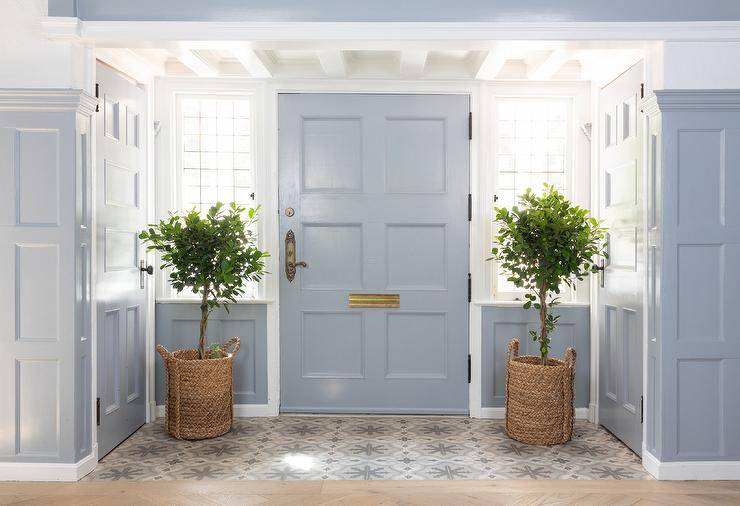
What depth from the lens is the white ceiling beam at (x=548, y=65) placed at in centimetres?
402

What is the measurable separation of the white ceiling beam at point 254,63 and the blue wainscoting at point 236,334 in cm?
166

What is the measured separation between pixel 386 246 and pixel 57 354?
2.26 metres

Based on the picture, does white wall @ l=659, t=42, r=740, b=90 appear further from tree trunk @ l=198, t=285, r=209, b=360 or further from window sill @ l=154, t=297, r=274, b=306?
tree trunk @ l=198, t=285, r=209, b=360

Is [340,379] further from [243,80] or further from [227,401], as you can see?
[243,80]

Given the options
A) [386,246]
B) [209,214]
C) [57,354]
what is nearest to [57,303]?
[57,354]

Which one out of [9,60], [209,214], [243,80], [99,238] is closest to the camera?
[9,60]

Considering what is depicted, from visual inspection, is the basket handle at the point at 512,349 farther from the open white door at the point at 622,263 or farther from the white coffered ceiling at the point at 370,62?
the white coffered ceiling at the point at 370,62

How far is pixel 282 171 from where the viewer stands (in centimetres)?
461

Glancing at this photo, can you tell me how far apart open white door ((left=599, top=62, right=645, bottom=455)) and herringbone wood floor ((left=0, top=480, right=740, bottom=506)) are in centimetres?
55

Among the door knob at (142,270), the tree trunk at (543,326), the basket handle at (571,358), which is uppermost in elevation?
the door knob at (142,270)

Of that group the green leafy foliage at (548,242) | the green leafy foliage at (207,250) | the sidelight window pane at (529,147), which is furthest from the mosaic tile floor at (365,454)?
the sidelight window pane at (529,147)

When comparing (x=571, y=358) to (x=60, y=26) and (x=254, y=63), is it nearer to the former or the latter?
(x=254, y=63)

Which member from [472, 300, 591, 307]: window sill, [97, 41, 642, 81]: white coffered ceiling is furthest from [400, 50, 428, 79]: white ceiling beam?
[472, 300, 591, 307]: window sill

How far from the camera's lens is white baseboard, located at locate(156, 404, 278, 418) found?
4.61 metres
